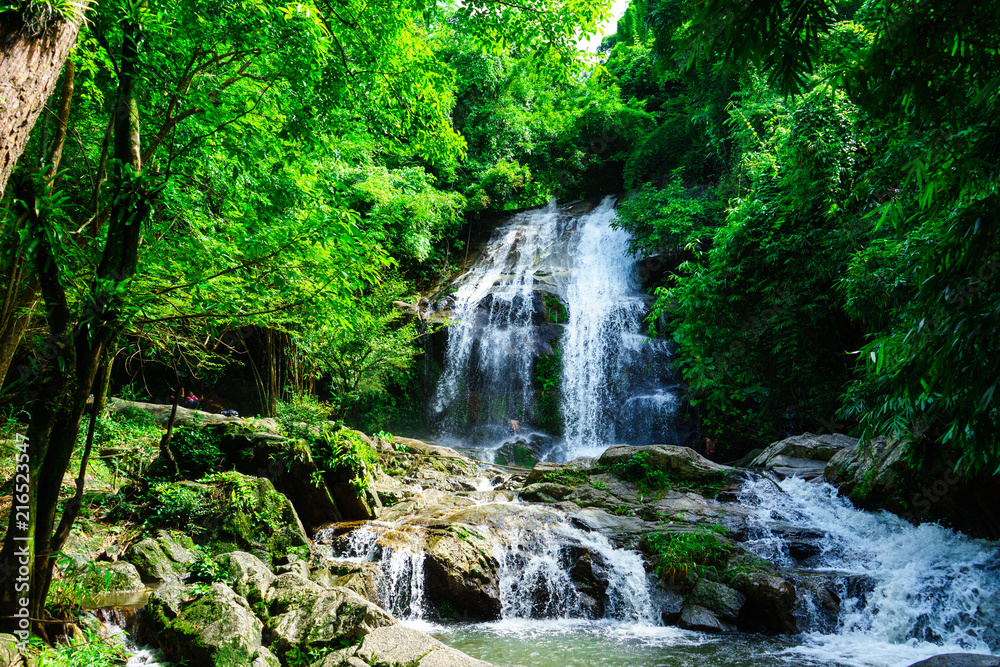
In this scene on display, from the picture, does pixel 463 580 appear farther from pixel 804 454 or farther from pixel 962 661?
pixel 804 454

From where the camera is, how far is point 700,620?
231 inches

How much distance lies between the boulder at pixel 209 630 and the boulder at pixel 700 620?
4.46m

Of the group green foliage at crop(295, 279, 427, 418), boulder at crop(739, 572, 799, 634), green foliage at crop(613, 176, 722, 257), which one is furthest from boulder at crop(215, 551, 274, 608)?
green foliage at crop(613, 176, 722, 257)

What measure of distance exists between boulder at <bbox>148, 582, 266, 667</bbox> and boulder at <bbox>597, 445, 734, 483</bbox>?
22.9 feet

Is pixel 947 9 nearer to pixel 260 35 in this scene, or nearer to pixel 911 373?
pixel 911 373

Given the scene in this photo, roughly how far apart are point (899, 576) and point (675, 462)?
4.01 m

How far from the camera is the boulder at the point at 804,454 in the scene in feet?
31.2

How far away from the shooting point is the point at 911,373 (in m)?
2.01

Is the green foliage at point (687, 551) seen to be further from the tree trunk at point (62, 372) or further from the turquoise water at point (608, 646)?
the tree trunk at point (62, 372)

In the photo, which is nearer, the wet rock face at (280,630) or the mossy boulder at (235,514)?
the wet rock face at (280,630)

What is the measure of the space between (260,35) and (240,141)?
35.5 inches

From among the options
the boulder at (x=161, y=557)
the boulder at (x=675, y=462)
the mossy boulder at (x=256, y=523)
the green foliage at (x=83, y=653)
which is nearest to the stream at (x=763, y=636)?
the mossy boulder at (x=256, y=523)

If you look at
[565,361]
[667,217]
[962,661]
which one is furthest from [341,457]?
[667,217]

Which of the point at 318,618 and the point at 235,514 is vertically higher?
the point at 235,514
